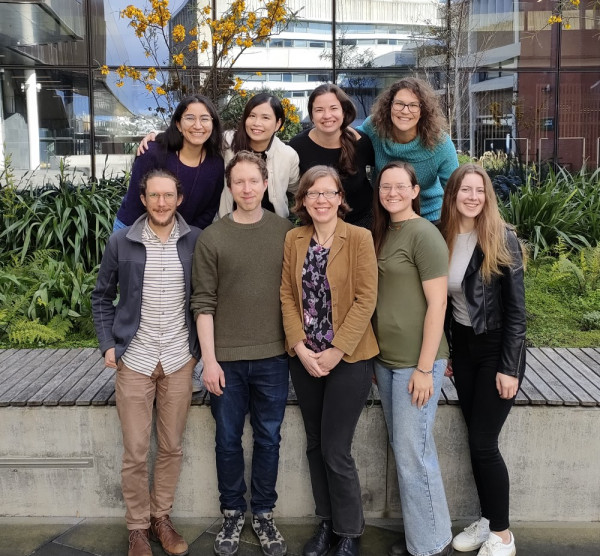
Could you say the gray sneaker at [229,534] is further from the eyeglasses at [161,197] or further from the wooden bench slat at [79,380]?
the eyeglasses at [161,197]

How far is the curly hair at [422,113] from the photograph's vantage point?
351 cm

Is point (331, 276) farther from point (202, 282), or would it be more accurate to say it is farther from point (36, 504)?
point (36, 504)

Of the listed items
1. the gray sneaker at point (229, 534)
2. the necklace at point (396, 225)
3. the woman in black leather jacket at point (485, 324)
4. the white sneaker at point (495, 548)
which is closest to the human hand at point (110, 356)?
the gray sneaker at point (229, 534)

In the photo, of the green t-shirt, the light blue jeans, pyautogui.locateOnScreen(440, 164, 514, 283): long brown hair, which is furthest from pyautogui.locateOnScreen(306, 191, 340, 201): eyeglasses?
the light blue jeans

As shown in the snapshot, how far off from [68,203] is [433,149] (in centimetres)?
446

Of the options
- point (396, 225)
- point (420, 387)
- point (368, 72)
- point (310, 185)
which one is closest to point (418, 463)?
point (420, 387)

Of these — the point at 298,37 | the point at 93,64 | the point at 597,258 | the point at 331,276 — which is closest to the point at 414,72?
the point at 298,37

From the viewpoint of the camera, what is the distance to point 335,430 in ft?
10.3

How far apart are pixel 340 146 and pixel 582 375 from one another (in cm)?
197

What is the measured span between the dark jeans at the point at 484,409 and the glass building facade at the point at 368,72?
8379 millimetres

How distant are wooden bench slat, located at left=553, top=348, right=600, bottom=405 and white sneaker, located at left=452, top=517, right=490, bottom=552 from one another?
0.88 m

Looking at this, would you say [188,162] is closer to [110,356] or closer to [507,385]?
[110,356]

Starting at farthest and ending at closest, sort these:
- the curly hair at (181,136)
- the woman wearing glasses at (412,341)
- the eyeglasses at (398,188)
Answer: the curly hair at (181,136), the eyeglasses at (398,188), the woman wearing glasses at (412,341)

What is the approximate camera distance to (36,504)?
12.1 ft
